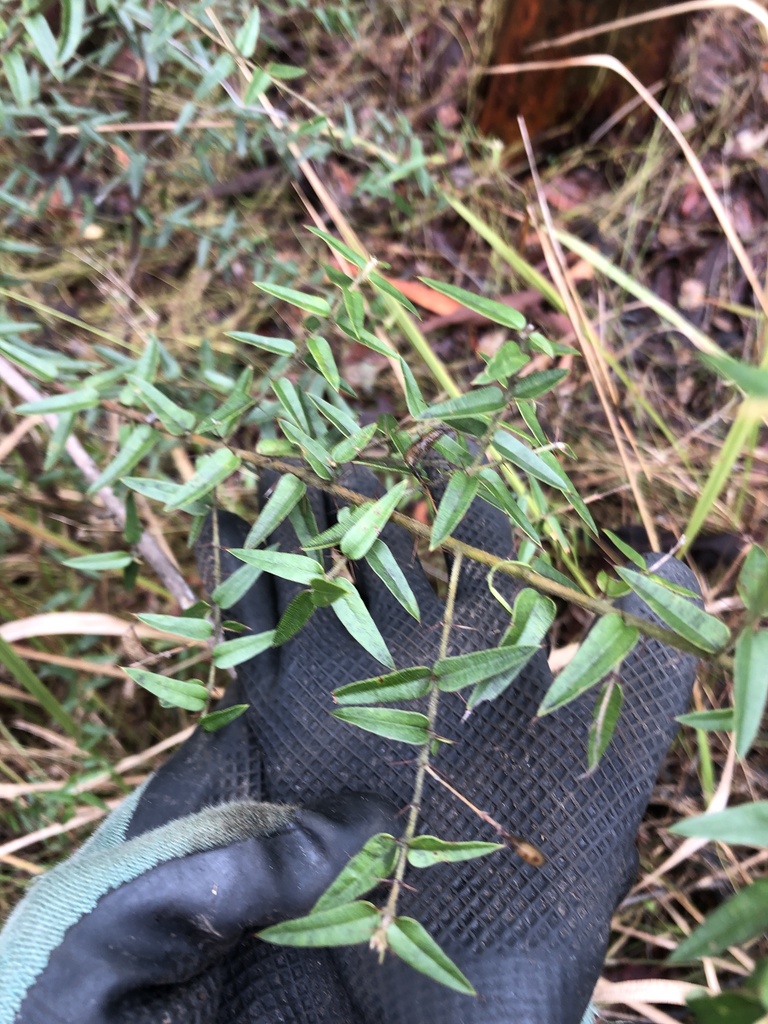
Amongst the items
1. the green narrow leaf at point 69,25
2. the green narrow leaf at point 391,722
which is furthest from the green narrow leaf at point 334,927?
the green narrow leaf at point 69,25

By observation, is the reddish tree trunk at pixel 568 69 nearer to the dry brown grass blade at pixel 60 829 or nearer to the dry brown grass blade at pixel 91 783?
the dry brown grass blade at pixel 91 783

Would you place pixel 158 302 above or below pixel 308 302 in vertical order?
below

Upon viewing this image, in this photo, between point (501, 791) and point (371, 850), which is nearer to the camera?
point (371, 850)

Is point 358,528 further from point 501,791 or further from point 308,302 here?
point 501,791

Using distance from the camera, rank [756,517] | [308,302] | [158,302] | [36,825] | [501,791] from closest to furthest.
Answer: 1. [308,302]
2. [501,791]
3. [36,825]
4. [756,517]
5. [158,302]

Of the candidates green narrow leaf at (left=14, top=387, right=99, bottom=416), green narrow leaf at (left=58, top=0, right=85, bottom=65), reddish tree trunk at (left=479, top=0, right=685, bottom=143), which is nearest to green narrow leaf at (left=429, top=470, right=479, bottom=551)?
green narrow leaf at (left=14, top=387, right=99, bottom=416)

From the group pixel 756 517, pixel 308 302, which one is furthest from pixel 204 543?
pixel 756 517

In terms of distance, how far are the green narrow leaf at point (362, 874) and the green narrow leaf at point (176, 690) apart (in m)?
0.24

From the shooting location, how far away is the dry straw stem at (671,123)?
104cm

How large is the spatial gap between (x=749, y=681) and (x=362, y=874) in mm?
277

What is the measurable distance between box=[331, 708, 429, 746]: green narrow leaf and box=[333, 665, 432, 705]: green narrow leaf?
0.02 meters

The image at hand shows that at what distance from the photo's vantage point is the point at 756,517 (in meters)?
1.49

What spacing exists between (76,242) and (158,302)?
0.20m

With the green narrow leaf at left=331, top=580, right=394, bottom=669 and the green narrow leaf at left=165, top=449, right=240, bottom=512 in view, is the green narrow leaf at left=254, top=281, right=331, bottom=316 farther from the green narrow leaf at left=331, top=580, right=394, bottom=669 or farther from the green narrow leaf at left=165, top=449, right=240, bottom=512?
the green narrow leaf at left=331, top=580, right=394, bottom=669
